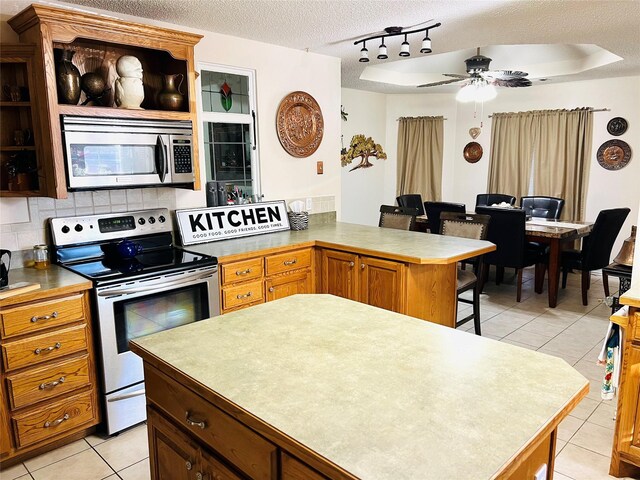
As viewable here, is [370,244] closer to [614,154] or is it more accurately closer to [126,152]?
[126,152]

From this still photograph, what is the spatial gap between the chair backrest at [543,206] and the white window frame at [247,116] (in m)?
3.80

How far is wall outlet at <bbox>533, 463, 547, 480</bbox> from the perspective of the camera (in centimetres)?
117

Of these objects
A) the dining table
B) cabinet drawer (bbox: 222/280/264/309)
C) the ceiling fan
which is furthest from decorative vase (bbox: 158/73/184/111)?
the dining table

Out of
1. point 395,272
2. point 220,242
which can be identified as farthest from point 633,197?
point 220,242

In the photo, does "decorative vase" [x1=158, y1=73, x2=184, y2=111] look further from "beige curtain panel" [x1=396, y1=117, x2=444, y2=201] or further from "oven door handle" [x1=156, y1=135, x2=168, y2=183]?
"beige curtain panel" [x1=396, y1=117, x2=444, y2=201]

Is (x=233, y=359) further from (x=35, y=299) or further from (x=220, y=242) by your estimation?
(x=220, y=242)

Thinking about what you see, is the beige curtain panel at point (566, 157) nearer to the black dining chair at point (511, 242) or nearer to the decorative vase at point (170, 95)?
the black dining chair at point (511, 242)

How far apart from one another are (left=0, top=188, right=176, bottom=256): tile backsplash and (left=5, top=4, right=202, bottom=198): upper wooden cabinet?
0.21 meters

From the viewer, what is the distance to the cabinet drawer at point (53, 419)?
2252mm

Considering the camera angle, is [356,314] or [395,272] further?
[395,272]

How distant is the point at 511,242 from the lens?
4.71 meters

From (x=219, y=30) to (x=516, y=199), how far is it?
193 inches

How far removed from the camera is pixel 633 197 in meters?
5.79

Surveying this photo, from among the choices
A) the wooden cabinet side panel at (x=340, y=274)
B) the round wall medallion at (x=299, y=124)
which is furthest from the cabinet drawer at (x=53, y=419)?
the round wall medallion at (x=299, y=124)
